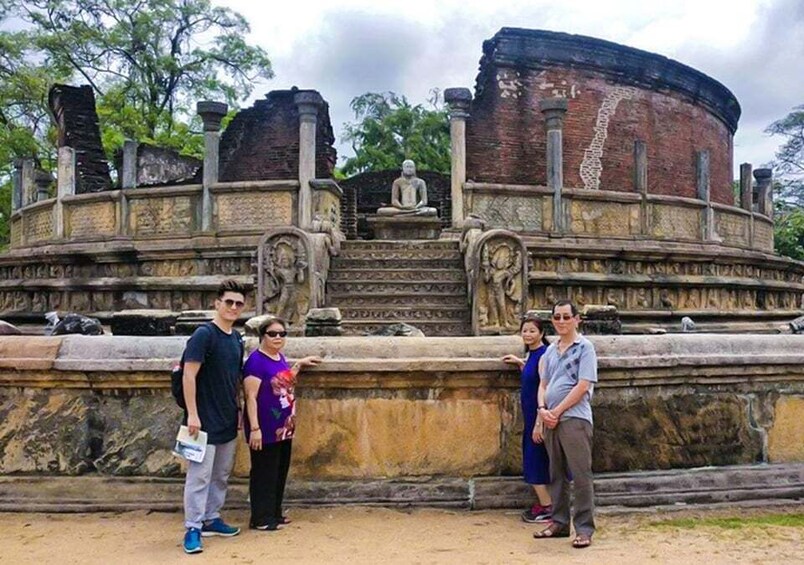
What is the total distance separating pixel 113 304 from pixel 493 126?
978cm

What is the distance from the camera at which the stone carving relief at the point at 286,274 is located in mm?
Result: 9133

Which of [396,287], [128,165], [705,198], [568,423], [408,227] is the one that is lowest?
[568,423]

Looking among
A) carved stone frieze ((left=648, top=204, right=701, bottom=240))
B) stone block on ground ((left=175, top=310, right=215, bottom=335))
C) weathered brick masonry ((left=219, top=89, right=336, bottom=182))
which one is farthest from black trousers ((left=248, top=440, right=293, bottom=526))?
weathered brick masonry ((left=219, top=89, right=336, bottom=182))

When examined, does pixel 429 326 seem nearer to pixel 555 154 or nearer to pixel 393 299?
pixel 393 299

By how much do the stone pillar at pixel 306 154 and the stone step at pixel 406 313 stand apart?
1.88m

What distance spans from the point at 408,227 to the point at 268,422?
971 centimetres

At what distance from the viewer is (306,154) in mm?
11156

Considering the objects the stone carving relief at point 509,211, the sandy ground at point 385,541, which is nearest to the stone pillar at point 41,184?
the stone carving relief at point 509,211

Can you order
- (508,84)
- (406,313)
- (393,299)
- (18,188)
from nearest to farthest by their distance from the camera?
1. (406,313)
2. (393,299)
3. (508,84)
4. (18,188)

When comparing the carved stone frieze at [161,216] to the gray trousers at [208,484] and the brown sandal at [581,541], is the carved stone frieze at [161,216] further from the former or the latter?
the brown sandal at [581,541]

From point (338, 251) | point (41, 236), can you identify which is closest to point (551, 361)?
point (338, 251)

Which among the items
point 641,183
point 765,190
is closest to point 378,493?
point 641,183

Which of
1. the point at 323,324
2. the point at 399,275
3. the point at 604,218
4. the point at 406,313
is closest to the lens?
the point at 323,324

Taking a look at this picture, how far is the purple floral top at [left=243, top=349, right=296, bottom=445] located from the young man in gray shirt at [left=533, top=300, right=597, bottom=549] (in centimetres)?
120
